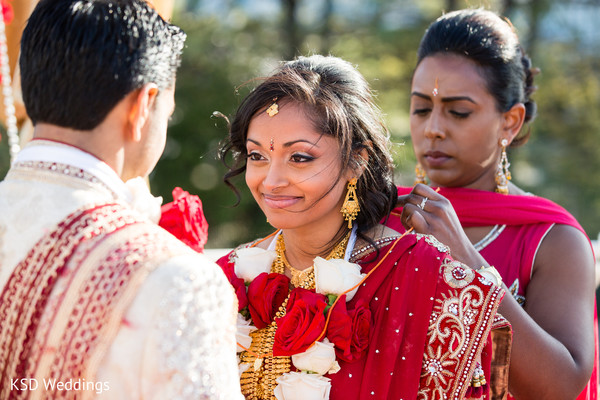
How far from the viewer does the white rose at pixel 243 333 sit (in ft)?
7.50

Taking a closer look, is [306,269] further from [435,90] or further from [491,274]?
[435,90]

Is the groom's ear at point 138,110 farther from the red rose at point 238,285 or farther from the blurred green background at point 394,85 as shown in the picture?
the blurred green background at point 394,85

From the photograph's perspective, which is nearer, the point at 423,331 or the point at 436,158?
the point at 423,331

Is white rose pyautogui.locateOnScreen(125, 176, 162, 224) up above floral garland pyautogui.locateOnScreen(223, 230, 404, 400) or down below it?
above

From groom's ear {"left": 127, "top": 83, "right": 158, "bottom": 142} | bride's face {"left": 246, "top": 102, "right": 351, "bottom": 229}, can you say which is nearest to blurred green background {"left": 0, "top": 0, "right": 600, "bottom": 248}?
bride's face {"left": 246, "top": 102, "right": 351, "bottom": 229}

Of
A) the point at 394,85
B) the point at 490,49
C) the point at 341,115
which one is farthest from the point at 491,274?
the point at 394,85

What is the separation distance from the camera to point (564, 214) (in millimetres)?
2814

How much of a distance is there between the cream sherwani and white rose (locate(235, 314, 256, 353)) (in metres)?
0.77

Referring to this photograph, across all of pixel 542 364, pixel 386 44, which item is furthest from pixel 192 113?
pixel 542 364

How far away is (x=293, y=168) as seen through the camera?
2213mm

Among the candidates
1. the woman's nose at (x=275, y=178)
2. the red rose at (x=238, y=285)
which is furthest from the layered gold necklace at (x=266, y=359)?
the woman's nose at (x=275, y=178)

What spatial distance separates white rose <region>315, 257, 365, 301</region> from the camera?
2211 mm

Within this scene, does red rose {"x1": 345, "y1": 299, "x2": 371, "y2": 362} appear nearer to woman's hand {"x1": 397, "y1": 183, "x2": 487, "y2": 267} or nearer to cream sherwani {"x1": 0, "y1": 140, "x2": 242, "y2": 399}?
woman's hand {"x1": 397, "y1": 183, "x2": 487, "y2": 267}

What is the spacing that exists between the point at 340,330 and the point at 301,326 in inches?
5.1
